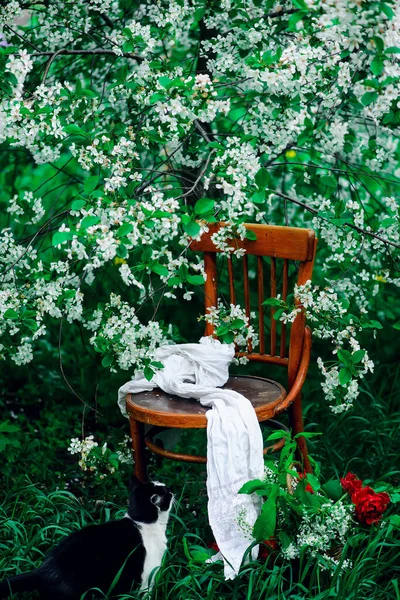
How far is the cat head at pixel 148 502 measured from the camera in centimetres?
277

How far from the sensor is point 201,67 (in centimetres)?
375

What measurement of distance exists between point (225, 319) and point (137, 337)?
1.02 feet

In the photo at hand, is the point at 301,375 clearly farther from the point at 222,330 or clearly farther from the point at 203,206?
the point at 203,206

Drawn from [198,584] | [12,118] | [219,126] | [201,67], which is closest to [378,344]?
[219,126]

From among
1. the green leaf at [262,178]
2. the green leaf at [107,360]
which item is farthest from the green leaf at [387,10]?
the green leaf at [107,360]

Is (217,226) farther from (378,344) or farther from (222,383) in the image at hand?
(378,344)

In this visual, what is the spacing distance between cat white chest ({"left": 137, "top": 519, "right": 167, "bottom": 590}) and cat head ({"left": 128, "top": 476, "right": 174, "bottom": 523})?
22 millimetres

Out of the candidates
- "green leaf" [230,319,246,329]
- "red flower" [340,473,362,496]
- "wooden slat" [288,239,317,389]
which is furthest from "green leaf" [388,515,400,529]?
"green leaf" [230,319,246,329]

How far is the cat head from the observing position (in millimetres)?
2768

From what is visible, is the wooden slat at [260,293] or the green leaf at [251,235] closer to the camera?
the green leaf at [251,235]

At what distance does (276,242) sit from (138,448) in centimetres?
92

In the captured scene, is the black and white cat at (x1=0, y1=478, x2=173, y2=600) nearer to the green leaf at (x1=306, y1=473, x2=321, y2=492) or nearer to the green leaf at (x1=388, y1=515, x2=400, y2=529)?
the green leaf at (x1=306, y1=473, x2=321, y2=492)

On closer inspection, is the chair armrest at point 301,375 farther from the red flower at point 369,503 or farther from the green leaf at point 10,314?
the green leaf at point 10,314

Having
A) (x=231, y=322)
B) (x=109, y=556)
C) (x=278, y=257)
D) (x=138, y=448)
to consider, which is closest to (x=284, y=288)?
(x=278, y=257)
